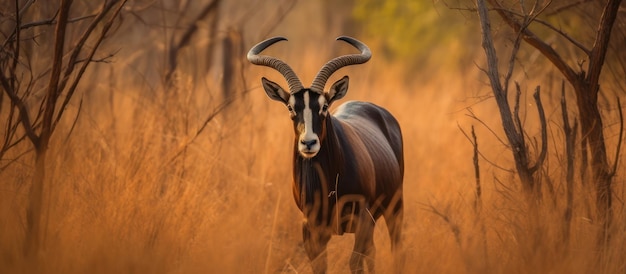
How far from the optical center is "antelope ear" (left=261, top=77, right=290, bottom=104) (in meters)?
7.21

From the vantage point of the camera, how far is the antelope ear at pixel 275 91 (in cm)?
721

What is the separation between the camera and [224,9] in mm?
20969

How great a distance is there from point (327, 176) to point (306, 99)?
65 cm

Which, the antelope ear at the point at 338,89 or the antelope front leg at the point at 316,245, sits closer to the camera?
the antelope front leg at the point at 316,245

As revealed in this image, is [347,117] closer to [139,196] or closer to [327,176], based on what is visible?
[327,176]

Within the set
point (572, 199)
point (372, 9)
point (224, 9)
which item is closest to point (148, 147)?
point (572, 199)

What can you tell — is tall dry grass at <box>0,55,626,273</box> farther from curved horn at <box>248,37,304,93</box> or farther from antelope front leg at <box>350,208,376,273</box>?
curved horn at <box>248,37,304,93</box>

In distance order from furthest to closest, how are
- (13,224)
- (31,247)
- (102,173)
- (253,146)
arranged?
(253,146) → (102,173) → (13,224) → (31,247)

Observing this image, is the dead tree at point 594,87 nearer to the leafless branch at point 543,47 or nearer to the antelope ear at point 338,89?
the leafless branch at point 543,47

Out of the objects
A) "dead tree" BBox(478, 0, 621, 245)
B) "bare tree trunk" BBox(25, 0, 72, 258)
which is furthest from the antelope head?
"bare tree trunk" BBox(25, 0, 72, 258)

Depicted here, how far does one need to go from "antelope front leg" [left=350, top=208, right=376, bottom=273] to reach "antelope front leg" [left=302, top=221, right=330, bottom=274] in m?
0.23

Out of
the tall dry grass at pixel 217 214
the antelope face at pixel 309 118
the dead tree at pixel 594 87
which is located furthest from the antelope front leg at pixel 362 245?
the dead tree at pixel 594 87

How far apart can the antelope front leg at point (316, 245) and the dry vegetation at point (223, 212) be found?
273mm

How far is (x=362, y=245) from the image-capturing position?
697cm
